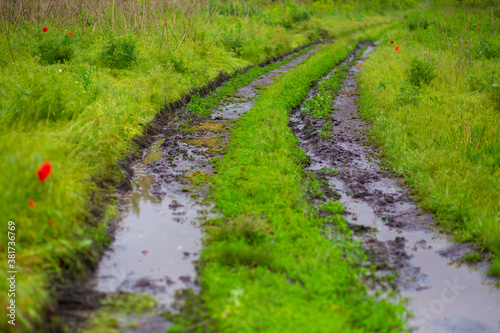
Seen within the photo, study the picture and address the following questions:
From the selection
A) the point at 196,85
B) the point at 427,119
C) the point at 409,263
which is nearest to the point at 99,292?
the point at 409,263

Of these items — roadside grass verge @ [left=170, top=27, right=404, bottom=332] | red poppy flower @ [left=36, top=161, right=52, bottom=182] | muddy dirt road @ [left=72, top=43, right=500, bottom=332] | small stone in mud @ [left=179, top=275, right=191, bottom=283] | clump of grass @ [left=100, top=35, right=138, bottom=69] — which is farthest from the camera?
clump of grass @ [left=100, top=35, right=138, bottom=69]

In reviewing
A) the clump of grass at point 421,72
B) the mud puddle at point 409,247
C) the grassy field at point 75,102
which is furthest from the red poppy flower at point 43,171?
the clump of grass at point 421,72

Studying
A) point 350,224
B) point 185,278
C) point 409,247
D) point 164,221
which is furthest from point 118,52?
point 409,247

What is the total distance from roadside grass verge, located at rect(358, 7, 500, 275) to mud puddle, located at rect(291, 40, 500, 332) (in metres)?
0.24

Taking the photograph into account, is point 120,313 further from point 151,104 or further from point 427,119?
point 427,119

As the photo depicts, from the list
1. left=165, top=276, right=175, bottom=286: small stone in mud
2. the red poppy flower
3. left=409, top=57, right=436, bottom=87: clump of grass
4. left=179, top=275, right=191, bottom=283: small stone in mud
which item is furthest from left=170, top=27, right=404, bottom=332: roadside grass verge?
left=409, top=57, right=436, bottom=87: clump of grass

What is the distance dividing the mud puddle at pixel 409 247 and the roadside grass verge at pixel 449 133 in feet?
0.79

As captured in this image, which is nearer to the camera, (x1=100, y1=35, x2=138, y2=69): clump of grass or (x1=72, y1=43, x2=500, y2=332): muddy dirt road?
(x1=72, y1=43, x2=500, y2=332): muddy dirt road

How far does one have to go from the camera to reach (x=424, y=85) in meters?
10.2

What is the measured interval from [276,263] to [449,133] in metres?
4.78

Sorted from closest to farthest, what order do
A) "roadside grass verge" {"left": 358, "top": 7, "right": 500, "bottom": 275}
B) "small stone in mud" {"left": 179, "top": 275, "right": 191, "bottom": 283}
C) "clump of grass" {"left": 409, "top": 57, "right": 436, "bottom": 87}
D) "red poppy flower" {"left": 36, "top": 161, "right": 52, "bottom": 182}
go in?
1. "red poppy flower" {"left": 36, "top": 161, "right": 52, "bottom": 182}
2. "small stone in mud" {"left": 179, "top": 275, "right": 191, "bottom": 283}
3. "roadside grass verge" {"left": 358, "top": 7, "right": 500, "bottom": 275}
4. "clump of grass" {"left": 409, "top": 57, "right": 436, "bottom": 87}

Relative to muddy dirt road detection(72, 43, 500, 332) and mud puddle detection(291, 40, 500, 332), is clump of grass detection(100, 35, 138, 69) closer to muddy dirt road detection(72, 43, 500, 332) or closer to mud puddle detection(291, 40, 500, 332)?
muddy dirt road detection(72, 43, 500, 332)

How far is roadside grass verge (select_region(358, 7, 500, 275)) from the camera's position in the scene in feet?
16.8

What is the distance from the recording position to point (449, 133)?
7.30 metres
